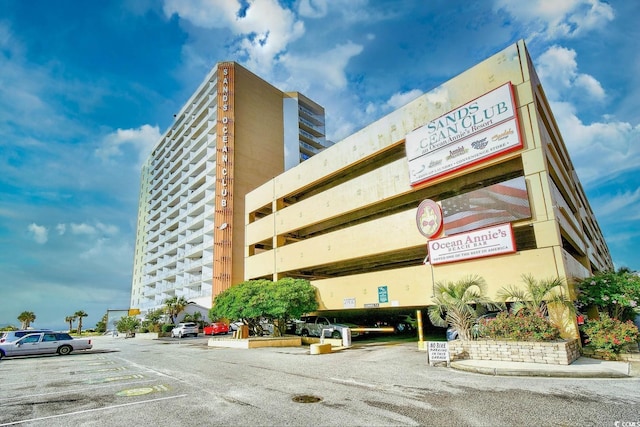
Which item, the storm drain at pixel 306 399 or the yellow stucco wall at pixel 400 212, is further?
the yellow stucco wall at pixel 400 212

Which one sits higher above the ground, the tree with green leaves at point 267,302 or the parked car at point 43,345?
the tree with green leaves at point 267,302

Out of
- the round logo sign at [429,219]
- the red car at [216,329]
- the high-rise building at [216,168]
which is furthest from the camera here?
the high-rise building at [216,168]

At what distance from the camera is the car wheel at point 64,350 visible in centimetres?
2341

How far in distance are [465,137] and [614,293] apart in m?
9.90

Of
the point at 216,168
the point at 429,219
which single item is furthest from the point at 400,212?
the point at 216,168

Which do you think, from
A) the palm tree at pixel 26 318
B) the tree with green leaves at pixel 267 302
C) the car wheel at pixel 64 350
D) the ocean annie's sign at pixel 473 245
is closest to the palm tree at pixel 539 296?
the ocean annie's sign at pixel 473 245

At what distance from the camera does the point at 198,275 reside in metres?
58.7

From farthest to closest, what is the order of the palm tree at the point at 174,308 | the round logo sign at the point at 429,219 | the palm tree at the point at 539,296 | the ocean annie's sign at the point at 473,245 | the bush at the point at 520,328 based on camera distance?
the palm tree at the point at 174,308
the round logo sign at the point at 429,219
the ocean annie's sign at the point at 473,245
the palm tree at the point at 539,296
the bush at the point at 520,328

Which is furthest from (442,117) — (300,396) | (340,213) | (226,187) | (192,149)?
(192,149)

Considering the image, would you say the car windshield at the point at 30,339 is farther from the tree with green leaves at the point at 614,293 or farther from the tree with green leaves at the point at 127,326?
the tree with green leaves at the point at 614,293

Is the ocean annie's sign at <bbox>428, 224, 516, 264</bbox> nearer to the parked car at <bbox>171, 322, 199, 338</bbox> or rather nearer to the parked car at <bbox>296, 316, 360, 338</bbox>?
the parked car at <bbox>296, 316, 360, 338</bbox>

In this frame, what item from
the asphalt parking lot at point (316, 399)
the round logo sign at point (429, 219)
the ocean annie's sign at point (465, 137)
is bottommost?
the asphalt parking lot at point (316, 399)

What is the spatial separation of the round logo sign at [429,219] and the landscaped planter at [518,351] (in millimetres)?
7701

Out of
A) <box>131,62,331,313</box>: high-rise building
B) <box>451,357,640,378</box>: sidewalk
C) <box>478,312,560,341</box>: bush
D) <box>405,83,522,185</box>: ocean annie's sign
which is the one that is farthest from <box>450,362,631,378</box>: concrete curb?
<box>131,62,331,313</box>: high-rise building
